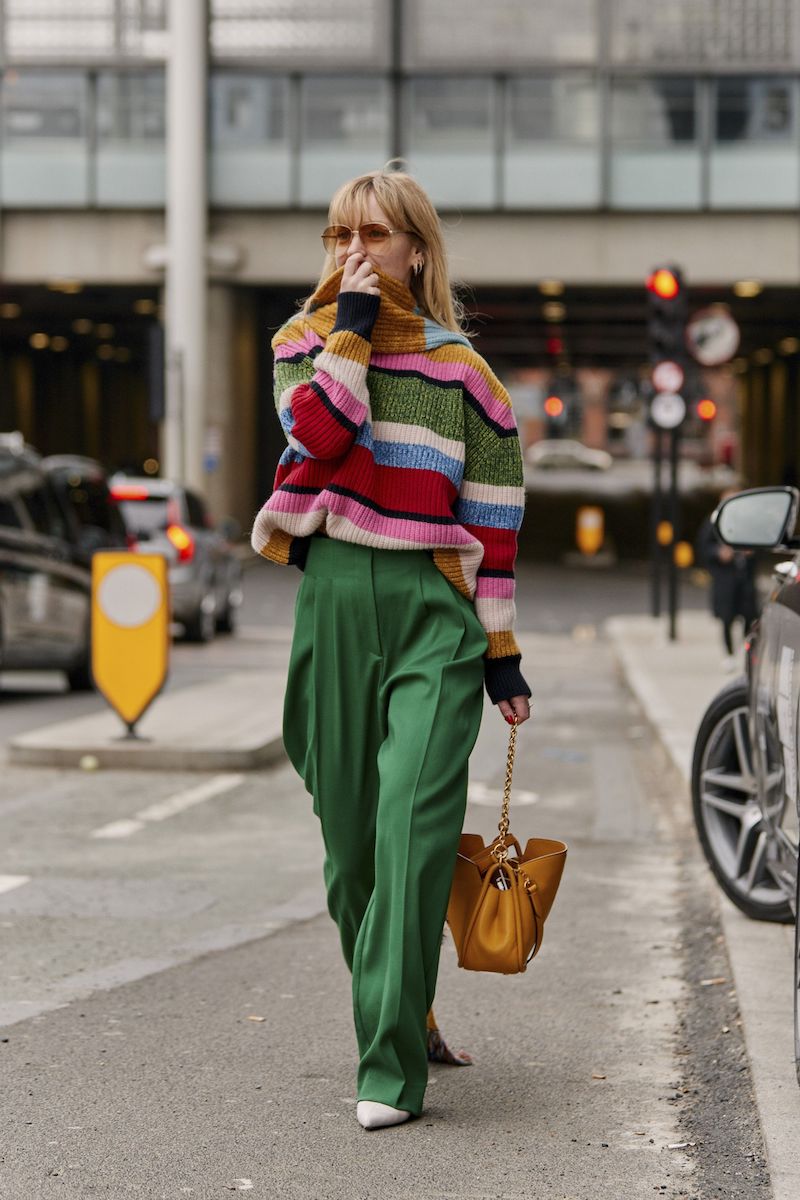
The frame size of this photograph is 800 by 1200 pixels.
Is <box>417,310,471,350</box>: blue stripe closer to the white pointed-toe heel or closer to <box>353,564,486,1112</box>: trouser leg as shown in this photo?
<box>353,564,486,1112</box>: trouser leg

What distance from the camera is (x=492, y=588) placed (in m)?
4.26

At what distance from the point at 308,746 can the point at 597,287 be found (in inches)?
1319

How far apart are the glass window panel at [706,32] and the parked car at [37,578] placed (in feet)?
74.8

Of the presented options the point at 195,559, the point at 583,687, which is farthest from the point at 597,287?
the point at 583,687

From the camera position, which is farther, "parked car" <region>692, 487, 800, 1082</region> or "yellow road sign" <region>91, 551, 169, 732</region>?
"yellow road sign" <region>91, 551, 169, 732</region>

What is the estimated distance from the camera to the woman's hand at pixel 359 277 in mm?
4125

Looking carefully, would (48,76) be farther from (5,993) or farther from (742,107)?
(5,993)

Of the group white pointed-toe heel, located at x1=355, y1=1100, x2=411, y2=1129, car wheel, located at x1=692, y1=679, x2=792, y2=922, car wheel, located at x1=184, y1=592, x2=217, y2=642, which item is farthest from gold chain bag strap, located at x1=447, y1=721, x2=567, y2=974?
car wheel, located at x1=184, y1=592, x2=217, y2=642

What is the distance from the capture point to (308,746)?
14.2 ft

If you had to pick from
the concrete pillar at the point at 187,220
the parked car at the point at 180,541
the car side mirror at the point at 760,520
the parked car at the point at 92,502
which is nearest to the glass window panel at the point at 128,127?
the concrete pillar at the point at 187,220

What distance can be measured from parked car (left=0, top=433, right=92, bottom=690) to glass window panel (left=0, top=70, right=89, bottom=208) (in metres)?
22.3

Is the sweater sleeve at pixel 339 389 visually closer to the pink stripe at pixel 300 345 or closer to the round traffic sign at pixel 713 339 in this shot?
the pink stripe at pixel 300 345

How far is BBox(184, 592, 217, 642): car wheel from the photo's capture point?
20.1 meters

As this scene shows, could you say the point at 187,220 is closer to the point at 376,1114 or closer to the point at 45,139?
the point at 45,139
